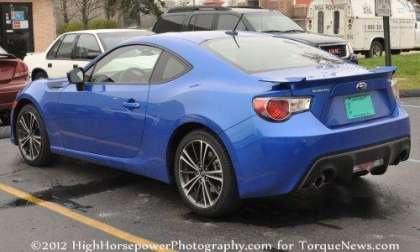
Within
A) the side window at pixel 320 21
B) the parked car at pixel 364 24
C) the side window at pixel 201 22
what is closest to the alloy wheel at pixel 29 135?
the side window at pixel 201 22

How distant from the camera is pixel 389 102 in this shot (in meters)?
5.48

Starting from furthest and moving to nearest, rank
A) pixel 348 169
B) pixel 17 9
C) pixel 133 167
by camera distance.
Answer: pixel 17 9 < pixel 133 167 < pixel 348 169

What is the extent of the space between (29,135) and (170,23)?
913 centimetres

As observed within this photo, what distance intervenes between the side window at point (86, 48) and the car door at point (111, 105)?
5.74 metres

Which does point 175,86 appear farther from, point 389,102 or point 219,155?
point 389,102

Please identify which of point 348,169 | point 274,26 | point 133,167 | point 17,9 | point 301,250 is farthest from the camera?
point 17,9

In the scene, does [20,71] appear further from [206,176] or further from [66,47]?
[206,176]

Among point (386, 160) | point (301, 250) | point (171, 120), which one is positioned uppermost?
point (171, 120)

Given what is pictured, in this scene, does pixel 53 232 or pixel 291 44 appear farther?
pixel 291 44

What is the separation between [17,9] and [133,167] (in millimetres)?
15834

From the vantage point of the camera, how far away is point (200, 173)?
530 centimetres

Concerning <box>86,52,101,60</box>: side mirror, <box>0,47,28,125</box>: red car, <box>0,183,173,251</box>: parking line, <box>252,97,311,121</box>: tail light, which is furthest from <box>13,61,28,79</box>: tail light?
<box>252,97,311,121</box>: tail light

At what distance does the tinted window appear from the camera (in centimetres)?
1580

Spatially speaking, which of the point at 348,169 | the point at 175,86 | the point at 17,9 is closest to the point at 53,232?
the point at 175,86
